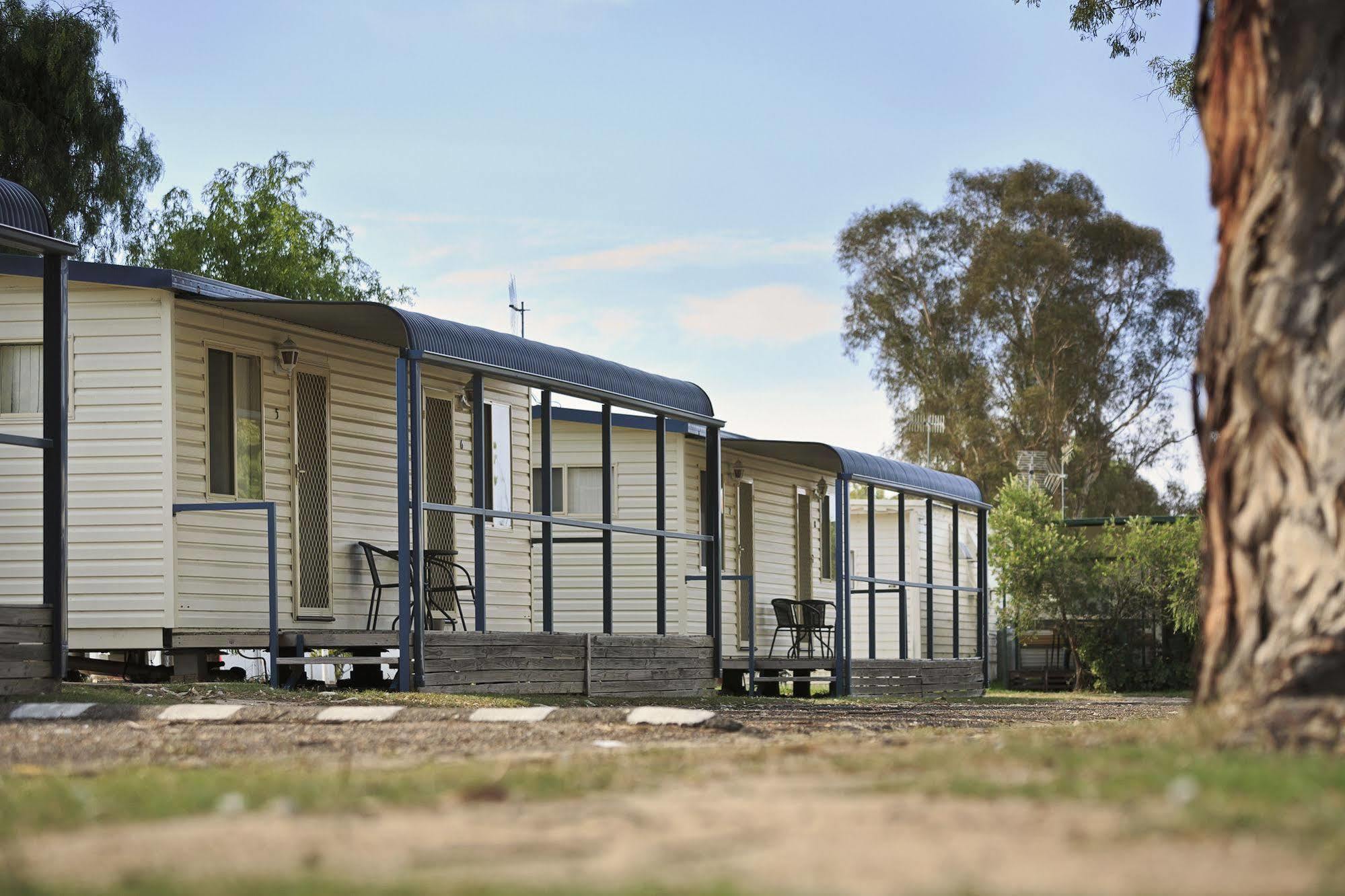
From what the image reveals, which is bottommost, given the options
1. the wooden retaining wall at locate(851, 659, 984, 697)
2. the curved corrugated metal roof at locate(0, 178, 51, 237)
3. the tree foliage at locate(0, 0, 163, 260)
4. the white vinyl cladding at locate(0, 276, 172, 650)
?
the wooden retaining wall at locate(851, 659, 984, 697)

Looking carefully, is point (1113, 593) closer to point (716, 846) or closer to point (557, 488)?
point (557, 488)

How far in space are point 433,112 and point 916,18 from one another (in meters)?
10.5

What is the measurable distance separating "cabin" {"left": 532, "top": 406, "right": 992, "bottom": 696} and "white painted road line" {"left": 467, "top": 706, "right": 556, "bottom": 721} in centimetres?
744

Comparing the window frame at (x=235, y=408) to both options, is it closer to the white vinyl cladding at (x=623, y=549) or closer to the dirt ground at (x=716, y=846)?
the white vinyl cladding at (x=623, y=549)

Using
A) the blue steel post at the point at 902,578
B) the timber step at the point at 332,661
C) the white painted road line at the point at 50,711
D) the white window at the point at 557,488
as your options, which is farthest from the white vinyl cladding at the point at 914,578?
the white painted road line at the point at 50,711

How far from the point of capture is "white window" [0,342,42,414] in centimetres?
1242

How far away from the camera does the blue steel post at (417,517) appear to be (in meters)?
11.2

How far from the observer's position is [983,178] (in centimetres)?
3838

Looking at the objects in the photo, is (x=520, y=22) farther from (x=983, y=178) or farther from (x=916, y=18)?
(x=983, y=178)

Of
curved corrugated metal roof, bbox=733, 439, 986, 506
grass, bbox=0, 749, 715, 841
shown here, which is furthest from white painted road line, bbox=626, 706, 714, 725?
curved corrugated metal roof, bbox=733, 439, 986, 506

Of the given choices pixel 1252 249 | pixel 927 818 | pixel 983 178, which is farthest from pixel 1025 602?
pixel 927 818

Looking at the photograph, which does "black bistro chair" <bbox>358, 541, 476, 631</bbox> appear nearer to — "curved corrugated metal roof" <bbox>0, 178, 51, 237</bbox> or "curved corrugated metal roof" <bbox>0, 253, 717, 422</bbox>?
"curved corrugated metal roof" <bbox>0, 253, 717, 422</bbox>

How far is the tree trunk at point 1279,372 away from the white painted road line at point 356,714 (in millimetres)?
4445

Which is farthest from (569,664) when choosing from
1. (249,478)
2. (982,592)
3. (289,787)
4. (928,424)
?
(928,424)
